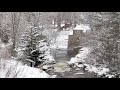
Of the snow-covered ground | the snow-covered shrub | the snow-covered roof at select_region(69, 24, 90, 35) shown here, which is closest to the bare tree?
the snow-covered shrub

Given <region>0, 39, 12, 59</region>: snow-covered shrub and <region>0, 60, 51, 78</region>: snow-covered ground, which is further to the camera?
<region>0, 39, 12, 59</region>: snow-covered shrub

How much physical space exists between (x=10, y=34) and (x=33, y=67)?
0.74 meters

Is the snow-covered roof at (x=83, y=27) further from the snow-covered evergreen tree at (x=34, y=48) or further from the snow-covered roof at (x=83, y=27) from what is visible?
the snow-covered evergreen tree at (x=34, y=48)

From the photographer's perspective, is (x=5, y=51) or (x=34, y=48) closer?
(x=5, y=51)

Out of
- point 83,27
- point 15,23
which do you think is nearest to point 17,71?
point 15,23

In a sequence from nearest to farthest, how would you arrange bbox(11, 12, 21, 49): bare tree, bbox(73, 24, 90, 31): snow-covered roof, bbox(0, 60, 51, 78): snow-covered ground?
bbox(0, 60, 51, 78): snow-covered ground
bbox(11, 12, 21, 49): bare tree
bbox(73, 24, 90, 31): snow-covered roof

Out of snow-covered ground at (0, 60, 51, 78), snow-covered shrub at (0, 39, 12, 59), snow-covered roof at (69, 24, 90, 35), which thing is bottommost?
snow-covered ground at (0, 60, 51, 78)

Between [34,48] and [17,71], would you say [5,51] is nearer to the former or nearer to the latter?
[17,71]

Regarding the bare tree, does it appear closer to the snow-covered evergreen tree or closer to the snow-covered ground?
the snow-covered evergreen tree

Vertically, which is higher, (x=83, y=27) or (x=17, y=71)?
(x=83, y=27)

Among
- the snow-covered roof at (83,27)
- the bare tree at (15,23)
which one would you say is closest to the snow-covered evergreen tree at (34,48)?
the bare tree at (15,23)

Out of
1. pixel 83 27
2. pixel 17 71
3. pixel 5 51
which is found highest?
pixel 83 27

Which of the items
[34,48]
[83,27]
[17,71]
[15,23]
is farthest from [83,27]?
[17,71]
